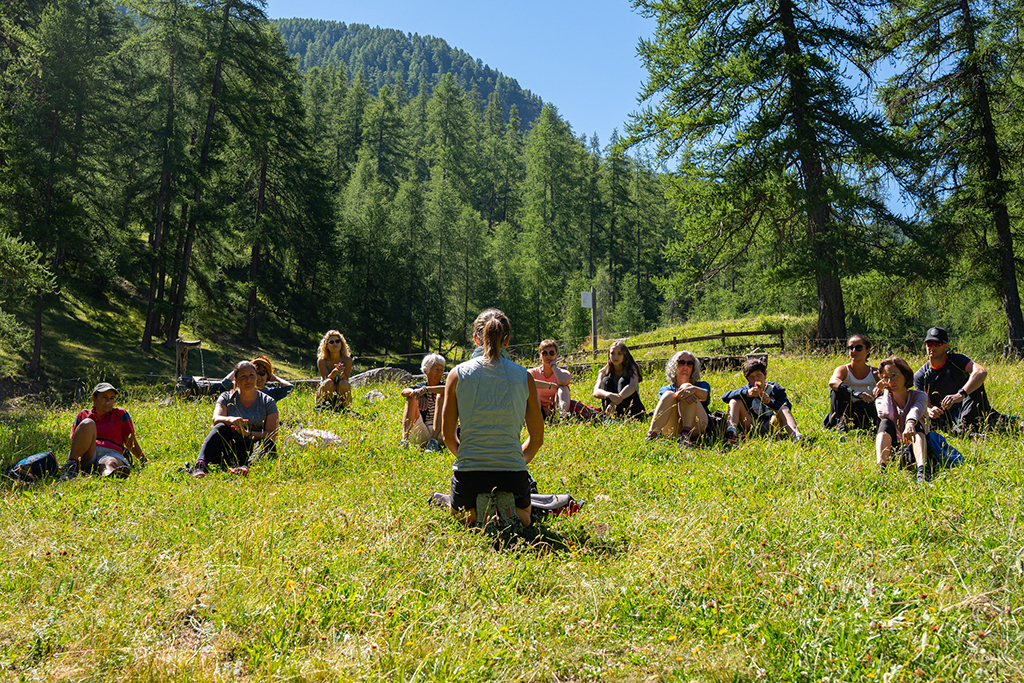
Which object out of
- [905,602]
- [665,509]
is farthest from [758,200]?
[905,602]

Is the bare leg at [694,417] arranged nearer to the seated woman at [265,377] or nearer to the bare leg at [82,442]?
the seated woman at [265,377]

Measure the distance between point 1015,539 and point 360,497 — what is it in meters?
4.34

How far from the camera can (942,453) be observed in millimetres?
5621

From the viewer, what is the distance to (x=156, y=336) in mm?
26312

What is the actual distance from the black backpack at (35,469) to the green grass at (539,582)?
0.87 metres

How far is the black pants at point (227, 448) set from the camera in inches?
265

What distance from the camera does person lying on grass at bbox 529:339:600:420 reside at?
28.3 feet

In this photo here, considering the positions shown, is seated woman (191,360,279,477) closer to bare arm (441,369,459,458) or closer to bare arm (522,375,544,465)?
bare arm (441,369,459,458)

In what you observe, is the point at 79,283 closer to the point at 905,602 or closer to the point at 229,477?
the point at 229,477

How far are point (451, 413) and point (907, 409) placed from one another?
4.11 m

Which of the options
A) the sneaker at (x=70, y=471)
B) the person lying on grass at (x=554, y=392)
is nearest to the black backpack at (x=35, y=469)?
the sneaker at (x=70, y=471)

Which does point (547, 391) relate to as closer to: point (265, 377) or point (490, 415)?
point (265, 377)

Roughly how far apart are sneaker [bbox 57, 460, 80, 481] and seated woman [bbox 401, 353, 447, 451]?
3.25m

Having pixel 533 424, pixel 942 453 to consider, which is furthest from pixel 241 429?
pixel 942 453
